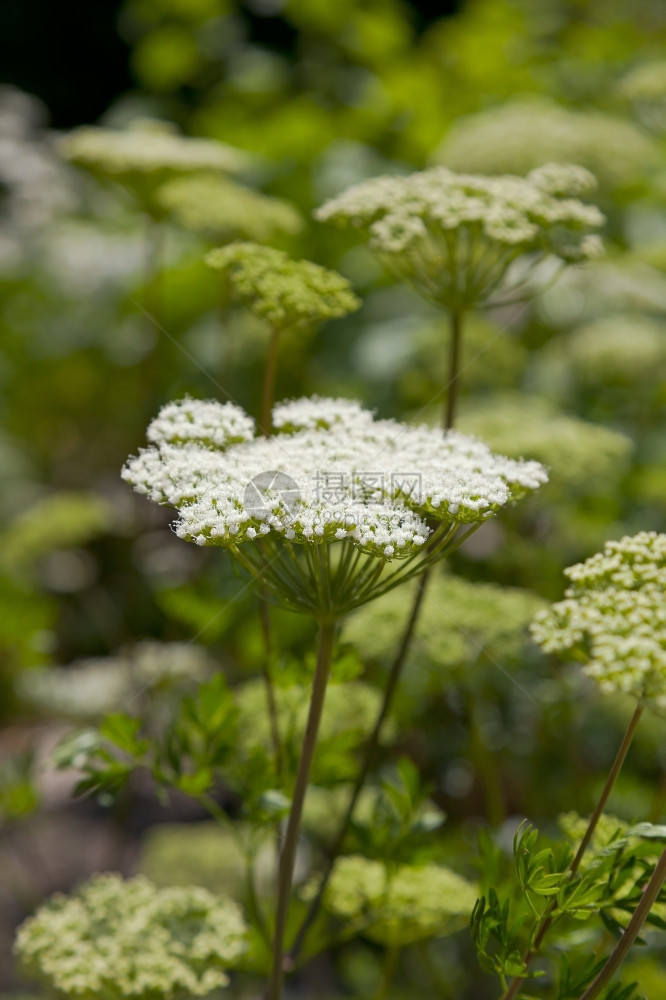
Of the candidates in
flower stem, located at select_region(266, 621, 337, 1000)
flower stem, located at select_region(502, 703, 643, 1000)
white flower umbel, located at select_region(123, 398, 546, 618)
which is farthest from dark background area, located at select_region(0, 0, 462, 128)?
flower stem, located at select_region(502, 703, 643, 1000)

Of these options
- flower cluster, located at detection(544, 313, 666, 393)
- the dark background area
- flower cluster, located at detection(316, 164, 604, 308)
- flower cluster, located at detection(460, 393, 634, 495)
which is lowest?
the dark background area

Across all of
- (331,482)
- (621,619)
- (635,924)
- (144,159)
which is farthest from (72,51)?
(635,924)

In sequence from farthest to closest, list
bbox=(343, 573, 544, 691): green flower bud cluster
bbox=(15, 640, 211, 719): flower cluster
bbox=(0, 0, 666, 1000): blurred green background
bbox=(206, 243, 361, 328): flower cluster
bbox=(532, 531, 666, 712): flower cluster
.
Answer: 1. bbox=(15, 640, 211, 719): flower cluster
2. bbox=(0, 0, 666, 1000): blurred green background
3. bbox=(343, 573, 544, 691): green flower bud cluster
4. bbox=(206, 243, 361, 328): flower cluster
5. bbox=(532, 531, 666, 712): flower cluster

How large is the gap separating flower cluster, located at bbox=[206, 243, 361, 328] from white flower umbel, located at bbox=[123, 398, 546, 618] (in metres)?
0.15

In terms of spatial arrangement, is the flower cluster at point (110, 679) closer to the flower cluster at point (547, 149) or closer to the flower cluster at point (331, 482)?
the flower cluster at point (331, 482)

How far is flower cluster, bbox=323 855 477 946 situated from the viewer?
1.43 metres

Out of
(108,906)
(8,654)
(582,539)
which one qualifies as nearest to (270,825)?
(108,906)

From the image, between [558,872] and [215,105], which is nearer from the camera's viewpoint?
[558,872]

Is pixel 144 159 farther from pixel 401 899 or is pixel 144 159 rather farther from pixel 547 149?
pixel 401 899

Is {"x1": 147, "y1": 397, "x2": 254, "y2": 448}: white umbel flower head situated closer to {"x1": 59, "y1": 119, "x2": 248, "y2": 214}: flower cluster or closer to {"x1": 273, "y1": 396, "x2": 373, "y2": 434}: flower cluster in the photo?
{"x1": 273, "y1": 396, "x2": 373, "y2": 434}: flower cluster

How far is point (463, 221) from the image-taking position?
54.9 inches

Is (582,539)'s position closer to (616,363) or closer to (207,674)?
(616,363)

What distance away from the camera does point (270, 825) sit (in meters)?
1.35

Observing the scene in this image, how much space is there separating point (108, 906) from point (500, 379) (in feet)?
5.65
